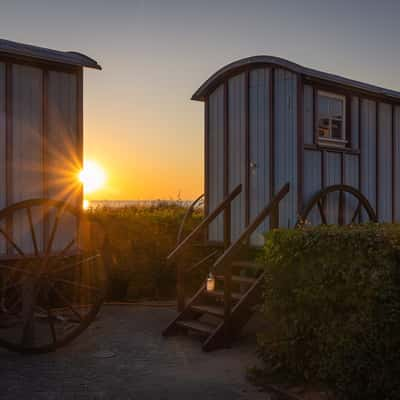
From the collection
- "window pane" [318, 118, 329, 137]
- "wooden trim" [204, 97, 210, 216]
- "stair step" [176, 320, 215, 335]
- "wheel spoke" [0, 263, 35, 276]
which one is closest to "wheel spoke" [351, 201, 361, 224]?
"window pane" [318, 118, 329, 137]

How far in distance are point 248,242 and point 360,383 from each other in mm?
4551

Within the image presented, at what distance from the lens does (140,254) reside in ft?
43.2

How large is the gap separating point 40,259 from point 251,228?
321 centimetres

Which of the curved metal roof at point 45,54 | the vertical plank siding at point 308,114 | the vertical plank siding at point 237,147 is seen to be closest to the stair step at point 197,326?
the vertical plank siding at point 237,147

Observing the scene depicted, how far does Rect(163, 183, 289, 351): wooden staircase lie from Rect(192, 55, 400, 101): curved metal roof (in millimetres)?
1973

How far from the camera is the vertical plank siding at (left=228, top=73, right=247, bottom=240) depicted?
9.78m

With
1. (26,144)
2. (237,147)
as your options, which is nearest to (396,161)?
(237,147)

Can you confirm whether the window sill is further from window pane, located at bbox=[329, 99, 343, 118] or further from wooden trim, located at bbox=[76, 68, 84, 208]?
wooden trim, located at bbox=[76, 68, 84, 208]

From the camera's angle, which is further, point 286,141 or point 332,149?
point 332,149

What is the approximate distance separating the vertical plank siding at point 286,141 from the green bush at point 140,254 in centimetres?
434

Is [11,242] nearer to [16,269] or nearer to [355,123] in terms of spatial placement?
[16,269]

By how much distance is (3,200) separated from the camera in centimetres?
768

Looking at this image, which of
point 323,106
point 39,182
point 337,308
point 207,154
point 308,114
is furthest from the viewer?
point 207,154

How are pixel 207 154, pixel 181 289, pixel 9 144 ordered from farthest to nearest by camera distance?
pixel 207 154, pixel 181 289, pixel 9 144
